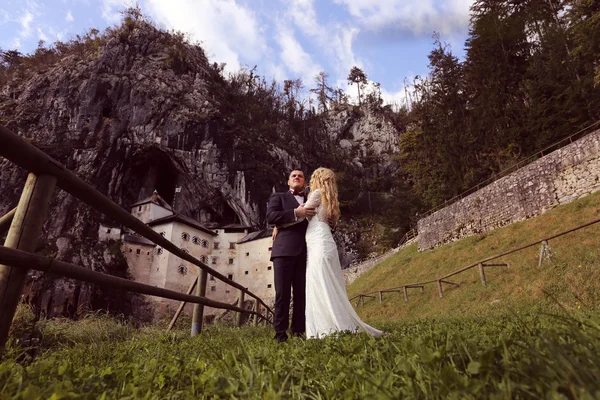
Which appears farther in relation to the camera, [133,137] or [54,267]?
[133,137]

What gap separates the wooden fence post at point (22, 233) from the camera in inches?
63.8

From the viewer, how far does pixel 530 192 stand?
19.4 metres

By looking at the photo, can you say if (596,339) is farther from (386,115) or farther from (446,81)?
(386,115)

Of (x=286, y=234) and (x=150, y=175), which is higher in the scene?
(x=150, y=175)

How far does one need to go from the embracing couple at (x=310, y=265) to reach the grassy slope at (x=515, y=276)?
236cm

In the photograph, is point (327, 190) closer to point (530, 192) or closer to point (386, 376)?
point (386, 376)

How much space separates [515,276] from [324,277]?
9.21 metres

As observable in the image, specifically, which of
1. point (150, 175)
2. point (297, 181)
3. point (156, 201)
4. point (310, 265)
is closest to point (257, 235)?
point (156, 201)

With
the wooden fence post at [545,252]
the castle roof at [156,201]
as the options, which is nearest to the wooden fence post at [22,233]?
the wooden fence post at [545,252]

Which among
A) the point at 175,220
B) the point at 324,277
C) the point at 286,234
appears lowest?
the point at 324,277

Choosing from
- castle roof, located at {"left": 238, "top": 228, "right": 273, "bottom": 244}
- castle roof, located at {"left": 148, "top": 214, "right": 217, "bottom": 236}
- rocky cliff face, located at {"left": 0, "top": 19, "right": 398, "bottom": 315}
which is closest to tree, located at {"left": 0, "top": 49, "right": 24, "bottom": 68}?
rocky cliff face, located at {"left": 0, "top": 19, "right": 398, "bottom": 315}

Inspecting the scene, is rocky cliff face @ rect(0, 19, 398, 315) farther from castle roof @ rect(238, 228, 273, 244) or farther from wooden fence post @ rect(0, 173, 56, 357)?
wooden fence post @ rect(0, 173, 56, 357)

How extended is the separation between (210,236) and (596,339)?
46.8 m

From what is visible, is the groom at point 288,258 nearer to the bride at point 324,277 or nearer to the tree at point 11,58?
the bride at point 324,277
